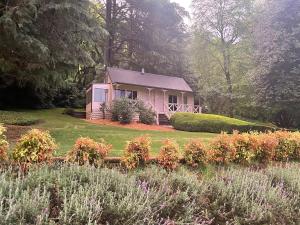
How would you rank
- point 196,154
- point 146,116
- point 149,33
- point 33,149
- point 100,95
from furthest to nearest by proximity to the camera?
point 149,33, point 100,95, point 146,116, point 196,154, point 33,149

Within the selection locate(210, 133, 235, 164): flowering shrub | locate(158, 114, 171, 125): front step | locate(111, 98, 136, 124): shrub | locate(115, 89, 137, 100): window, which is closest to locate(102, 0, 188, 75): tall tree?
locate(115, 89, 137, 100): window

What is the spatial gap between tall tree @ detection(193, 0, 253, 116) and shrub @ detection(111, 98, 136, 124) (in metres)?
11.5

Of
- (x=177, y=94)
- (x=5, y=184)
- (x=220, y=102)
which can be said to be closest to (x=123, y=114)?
(x=177, y=94)

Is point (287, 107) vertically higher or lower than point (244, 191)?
higher

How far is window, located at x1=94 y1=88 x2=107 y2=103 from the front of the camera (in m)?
26.6

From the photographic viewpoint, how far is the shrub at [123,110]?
22.8m

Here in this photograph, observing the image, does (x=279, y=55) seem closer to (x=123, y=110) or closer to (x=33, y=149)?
(x=123, y=110)

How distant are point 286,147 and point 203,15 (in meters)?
25.8

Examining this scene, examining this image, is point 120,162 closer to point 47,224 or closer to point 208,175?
point 208,175

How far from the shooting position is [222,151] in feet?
26.2

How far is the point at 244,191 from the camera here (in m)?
4.64

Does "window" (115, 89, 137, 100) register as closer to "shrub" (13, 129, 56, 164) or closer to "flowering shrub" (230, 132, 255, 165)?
"flowering shrub" (230, 132, 255, 165)

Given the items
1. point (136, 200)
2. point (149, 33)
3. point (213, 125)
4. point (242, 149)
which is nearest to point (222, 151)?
point (242, 149)

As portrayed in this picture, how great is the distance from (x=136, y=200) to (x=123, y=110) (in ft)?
63.6
